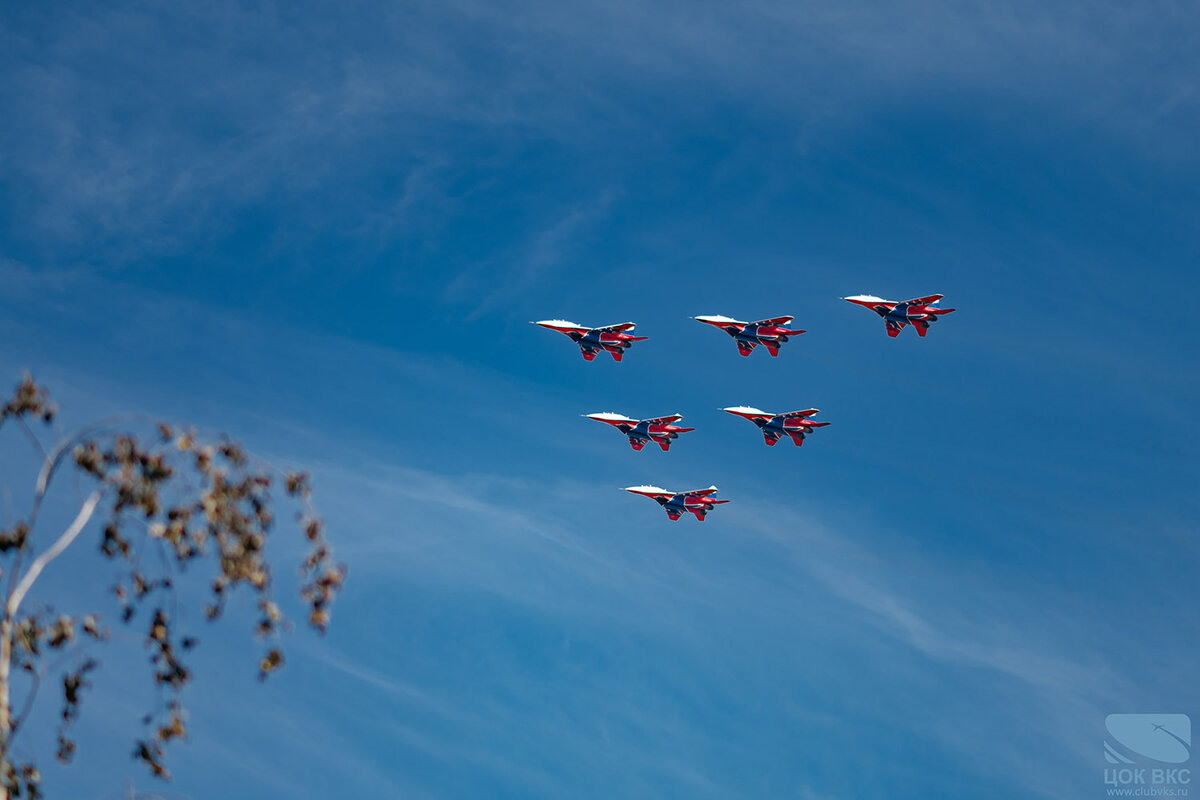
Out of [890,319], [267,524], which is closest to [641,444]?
[890,319]

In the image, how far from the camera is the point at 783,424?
128250 millimetres

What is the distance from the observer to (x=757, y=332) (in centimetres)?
12581

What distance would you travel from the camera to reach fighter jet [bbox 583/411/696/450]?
129500mm

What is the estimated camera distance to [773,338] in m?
125

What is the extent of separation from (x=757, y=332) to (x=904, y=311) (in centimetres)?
1322

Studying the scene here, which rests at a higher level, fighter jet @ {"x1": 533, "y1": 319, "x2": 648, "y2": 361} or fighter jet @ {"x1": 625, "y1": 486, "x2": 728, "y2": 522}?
fighter jet @ {"x1": 533, "y1": 319, "x2": 648, "y2": 361}

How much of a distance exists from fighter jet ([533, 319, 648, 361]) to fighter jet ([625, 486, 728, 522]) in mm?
15081

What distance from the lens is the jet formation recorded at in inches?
4875

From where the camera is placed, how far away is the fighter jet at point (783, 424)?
12731 centimetres

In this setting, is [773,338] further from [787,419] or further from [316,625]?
[316,625]

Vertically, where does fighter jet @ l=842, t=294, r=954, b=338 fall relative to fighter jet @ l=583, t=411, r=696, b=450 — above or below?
above

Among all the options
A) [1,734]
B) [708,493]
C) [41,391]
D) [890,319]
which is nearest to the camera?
[1,734]

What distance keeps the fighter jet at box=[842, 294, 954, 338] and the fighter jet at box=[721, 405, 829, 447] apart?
1059cm

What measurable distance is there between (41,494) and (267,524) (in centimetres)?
674
